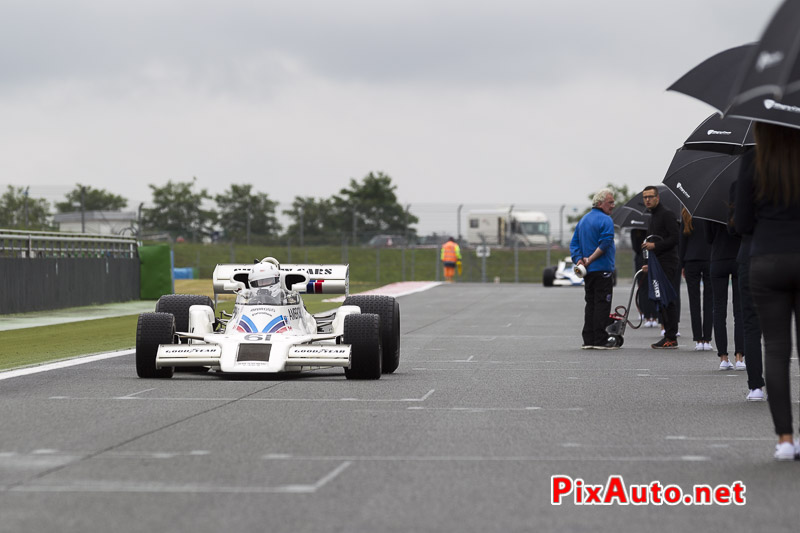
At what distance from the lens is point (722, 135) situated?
11.6 m

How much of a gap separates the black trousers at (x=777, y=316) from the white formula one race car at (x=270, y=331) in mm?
5135

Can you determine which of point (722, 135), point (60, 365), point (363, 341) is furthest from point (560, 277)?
point (722, 135)

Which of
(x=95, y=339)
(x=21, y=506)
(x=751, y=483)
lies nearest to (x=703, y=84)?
(x=751, y=483)

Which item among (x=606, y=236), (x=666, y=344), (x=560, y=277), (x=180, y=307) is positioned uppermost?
(x=606, y=236)

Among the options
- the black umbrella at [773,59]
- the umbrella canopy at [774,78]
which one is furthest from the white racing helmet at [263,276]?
the black umbrella at [773,59]

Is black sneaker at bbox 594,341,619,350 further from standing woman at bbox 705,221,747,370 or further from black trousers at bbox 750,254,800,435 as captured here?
black trousers at bbox 750,254,800,435

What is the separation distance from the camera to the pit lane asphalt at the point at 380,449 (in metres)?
5.78

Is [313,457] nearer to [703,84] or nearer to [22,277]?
[703,84]

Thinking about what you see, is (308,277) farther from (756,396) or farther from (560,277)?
(560,277)

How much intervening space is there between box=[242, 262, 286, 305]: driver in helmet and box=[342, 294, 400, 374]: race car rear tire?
80cm

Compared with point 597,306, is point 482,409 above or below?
below

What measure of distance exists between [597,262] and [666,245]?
3.84 feet

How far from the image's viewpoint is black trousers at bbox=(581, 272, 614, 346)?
16.8 metres

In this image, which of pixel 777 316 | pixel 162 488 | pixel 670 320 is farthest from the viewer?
pixel 670 320
